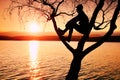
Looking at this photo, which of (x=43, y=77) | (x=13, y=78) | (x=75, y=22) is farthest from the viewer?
(x=43, y=77)

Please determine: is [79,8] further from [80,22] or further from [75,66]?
[75,66]

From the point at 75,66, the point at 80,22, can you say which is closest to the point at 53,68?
the point at 75,66

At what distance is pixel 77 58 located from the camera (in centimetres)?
1187

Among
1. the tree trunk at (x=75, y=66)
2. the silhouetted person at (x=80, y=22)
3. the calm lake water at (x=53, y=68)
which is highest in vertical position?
the calm lake water at (x=53, y=68)

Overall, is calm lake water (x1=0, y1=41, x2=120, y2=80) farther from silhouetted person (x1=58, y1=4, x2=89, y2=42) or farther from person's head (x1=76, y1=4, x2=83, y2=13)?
person's head (x1=76, y1=4, x2=83, y2=13)

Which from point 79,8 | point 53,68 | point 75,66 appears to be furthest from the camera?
point 53,68

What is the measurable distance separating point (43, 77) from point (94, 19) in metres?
34.3

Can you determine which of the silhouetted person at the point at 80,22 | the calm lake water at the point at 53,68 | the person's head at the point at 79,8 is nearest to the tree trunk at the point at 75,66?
the silhouetted person at the point at 80,22

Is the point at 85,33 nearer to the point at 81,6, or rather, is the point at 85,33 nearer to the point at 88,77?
the point at 81,6

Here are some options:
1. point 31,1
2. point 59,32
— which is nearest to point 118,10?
point 59,32

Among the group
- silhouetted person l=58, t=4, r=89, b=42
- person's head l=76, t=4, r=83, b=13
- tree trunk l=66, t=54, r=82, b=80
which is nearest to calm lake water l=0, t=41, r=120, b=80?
tree trunk l=66, t=54, r=82, b=80

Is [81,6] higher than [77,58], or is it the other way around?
[81,6]

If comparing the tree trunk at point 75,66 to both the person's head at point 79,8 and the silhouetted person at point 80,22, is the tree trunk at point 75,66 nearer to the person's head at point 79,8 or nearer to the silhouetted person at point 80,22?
the silhouetted person at point 80,22

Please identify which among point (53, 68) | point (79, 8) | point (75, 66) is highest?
point (53, 68)
